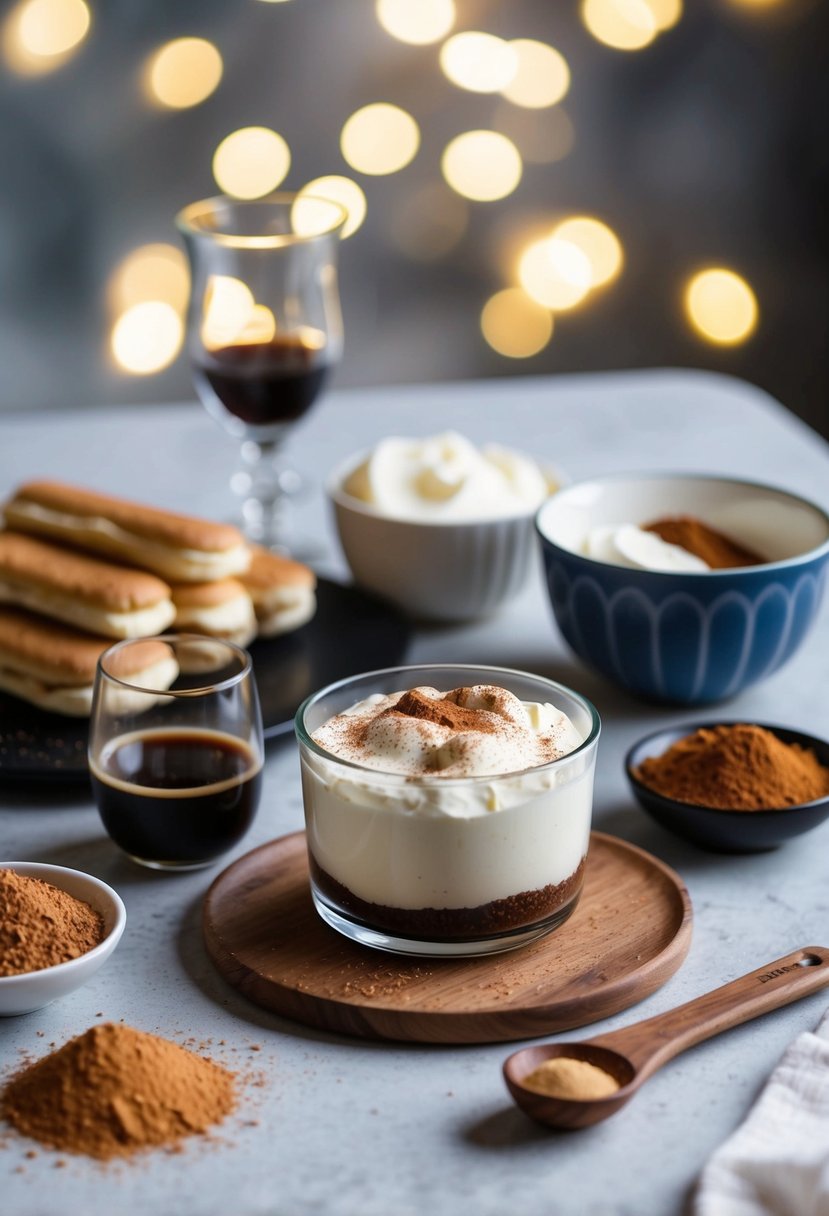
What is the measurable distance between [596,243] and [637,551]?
7.54ft

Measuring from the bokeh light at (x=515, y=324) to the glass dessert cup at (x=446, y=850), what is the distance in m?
2.63

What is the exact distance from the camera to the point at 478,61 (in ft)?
10.7

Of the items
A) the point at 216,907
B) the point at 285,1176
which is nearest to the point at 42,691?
the point at 216,907

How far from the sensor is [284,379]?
1.66 metres

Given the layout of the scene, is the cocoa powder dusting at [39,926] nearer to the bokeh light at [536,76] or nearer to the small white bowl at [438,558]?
the small white bowl at [438,558]

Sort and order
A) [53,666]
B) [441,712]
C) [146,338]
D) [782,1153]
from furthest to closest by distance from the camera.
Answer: [146,338], [53,666], [441,712], [782,1153]

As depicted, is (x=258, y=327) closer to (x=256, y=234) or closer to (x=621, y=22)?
(x=256, y=234)

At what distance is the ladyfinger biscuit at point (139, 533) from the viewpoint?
1.41 m

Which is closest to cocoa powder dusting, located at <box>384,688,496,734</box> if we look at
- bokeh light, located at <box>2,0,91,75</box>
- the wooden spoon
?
the wooden spoon

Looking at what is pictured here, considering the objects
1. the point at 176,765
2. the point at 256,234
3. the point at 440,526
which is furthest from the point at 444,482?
the point at 176,765

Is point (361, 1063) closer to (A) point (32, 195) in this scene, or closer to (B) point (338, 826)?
(B) point (338, 826)

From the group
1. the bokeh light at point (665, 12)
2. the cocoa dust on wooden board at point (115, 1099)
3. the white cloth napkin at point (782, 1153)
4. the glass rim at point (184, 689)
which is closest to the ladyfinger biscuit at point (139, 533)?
the glass rim at point (184, 689)

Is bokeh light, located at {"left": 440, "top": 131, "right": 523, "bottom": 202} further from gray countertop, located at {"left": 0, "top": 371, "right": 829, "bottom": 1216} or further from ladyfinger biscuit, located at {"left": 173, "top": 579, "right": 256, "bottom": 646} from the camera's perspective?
ladyfinger biscuit, located at {"left": 173, "top": 579, "right": 256, "bottom": 646}

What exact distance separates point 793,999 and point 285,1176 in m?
0.37
